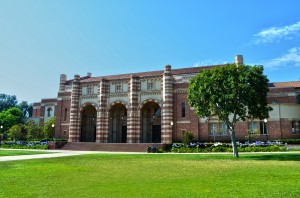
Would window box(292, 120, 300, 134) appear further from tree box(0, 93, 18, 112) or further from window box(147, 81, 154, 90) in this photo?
tree box(0, 93, 18, 112)

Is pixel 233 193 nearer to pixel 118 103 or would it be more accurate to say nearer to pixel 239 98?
pixel 239 98

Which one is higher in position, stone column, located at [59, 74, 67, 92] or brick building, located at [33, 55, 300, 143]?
stone column, located at [59, 74, 67, 92]

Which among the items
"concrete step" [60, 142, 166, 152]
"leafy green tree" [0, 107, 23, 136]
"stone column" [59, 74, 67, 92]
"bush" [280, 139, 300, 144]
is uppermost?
"stone column" [59, 74, 67, 92]

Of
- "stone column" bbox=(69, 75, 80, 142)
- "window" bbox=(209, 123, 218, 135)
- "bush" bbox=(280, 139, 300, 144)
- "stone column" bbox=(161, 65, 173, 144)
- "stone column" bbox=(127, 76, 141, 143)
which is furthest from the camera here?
"stone column" bbox=(69, 75, 80, 142)

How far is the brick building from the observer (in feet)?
122

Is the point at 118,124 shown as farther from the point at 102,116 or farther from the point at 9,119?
the point at 9,119

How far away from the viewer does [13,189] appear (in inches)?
364

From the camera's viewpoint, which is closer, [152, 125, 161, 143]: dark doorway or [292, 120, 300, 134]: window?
[292, 120, 300, 134]: window

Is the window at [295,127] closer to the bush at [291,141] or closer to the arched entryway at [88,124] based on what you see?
the bush at [291,141]

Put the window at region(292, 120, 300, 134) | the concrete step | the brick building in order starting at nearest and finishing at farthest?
the concrete step, the window at region(292, 120, 300, 134), the brick building

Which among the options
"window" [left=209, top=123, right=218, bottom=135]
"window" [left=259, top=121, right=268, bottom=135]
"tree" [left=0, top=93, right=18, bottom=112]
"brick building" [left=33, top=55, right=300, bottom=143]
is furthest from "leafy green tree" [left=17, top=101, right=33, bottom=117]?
"window" [left=259, top=121, right=268, bottom=135]

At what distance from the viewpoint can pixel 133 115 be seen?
138ft

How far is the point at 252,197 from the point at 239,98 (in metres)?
14.5

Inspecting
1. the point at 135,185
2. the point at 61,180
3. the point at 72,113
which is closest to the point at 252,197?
the point at 135,185
